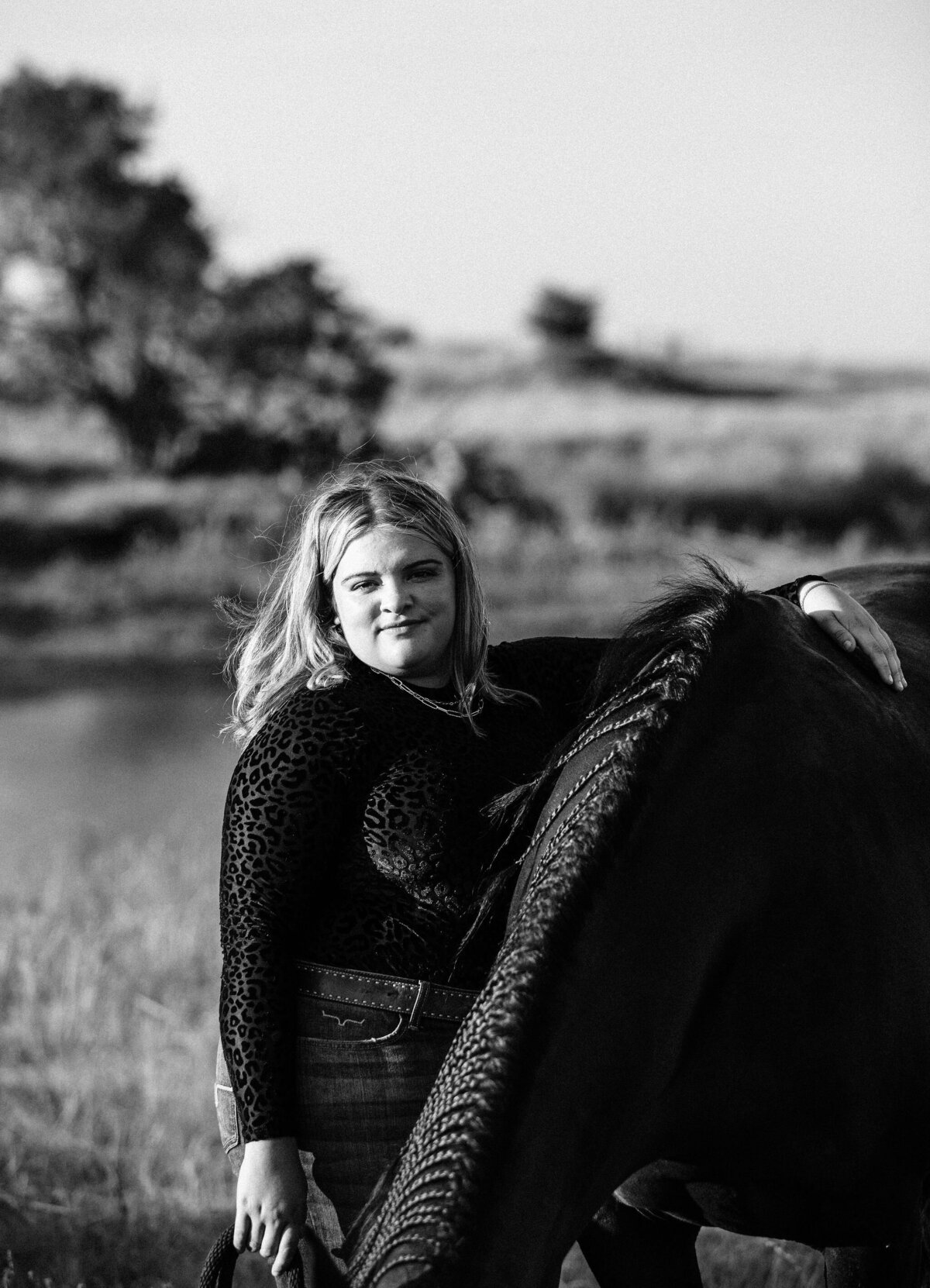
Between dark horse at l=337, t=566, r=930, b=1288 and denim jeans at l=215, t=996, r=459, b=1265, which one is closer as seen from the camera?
dark horse at l=337, t=566, r=930, b=1288

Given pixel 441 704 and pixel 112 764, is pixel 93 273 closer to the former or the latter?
pixel 112 764

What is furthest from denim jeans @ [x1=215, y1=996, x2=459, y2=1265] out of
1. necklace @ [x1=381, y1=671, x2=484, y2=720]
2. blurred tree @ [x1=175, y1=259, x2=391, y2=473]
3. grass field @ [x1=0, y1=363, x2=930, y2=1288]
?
blurred tree @ [x1=175, y1=259, x2=391, y2=473]

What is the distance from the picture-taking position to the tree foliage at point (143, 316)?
10.0m

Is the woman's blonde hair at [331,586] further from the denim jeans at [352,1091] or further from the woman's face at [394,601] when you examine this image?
the denim jeans at [352,1091]

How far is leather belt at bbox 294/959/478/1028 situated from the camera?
5.63ft

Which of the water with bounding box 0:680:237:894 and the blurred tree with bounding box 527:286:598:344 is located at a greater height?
the blurred tree with bounding box 527:286:598:344

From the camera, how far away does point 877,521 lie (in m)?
11.6

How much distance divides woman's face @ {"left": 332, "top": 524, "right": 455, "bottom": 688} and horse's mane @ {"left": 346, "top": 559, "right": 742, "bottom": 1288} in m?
0.30

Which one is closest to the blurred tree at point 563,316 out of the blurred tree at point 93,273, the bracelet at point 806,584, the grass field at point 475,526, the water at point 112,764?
the grass field at point 475,526

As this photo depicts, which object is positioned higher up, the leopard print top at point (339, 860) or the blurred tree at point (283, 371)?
the blurred tree at point (283, 371)

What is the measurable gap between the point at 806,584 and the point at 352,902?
0.93 metres

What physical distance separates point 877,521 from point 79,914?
27.1 ft

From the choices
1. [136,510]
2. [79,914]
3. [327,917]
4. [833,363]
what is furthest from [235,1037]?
[833,363]

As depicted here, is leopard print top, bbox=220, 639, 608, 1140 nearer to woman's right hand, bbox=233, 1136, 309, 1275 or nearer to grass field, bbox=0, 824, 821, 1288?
woman's right hand, bbox=233, 1136, 309, 1275
